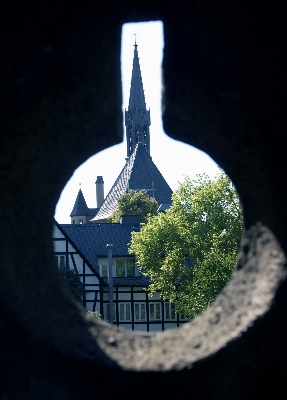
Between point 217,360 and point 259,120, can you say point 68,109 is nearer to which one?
point 259,120

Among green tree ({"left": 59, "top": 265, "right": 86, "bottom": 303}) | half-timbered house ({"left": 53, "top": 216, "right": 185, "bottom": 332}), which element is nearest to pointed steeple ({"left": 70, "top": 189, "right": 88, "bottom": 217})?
half-timbered house ({"left": 53, "top": 216, "right": 185, "bottom": 332})

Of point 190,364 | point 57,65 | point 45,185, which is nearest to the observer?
point 190,364

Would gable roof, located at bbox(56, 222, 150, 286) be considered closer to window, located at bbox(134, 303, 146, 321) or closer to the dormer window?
the dormer window

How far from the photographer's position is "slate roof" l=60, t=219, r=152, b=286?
33.5 metres

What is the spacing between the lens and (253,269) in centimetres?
380

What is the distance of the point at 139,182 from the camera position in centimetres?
6681

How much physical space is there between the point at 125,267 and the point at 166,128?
29.4 m

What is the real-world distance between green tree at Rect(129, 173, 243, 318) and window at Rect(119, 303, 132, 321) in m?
2.45

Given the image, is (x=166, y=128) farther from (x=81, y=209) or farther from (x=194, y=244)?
(x=81, y=209)

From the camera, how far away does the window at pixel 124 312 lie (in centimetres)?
3061

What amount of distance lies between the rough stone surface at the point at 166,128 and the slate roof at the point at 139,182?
61478 mm

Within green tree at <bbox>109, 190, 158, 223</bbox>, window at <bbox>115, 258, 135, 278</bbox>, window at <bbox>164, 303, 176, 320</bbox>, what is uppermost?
green tree at <bbox>109, 190, 158, 223</bbox>

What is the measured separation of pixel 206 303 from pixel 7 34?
21.1 meters

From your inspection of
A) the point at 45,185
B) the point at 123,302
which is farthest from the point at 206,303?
the point at 45,185
